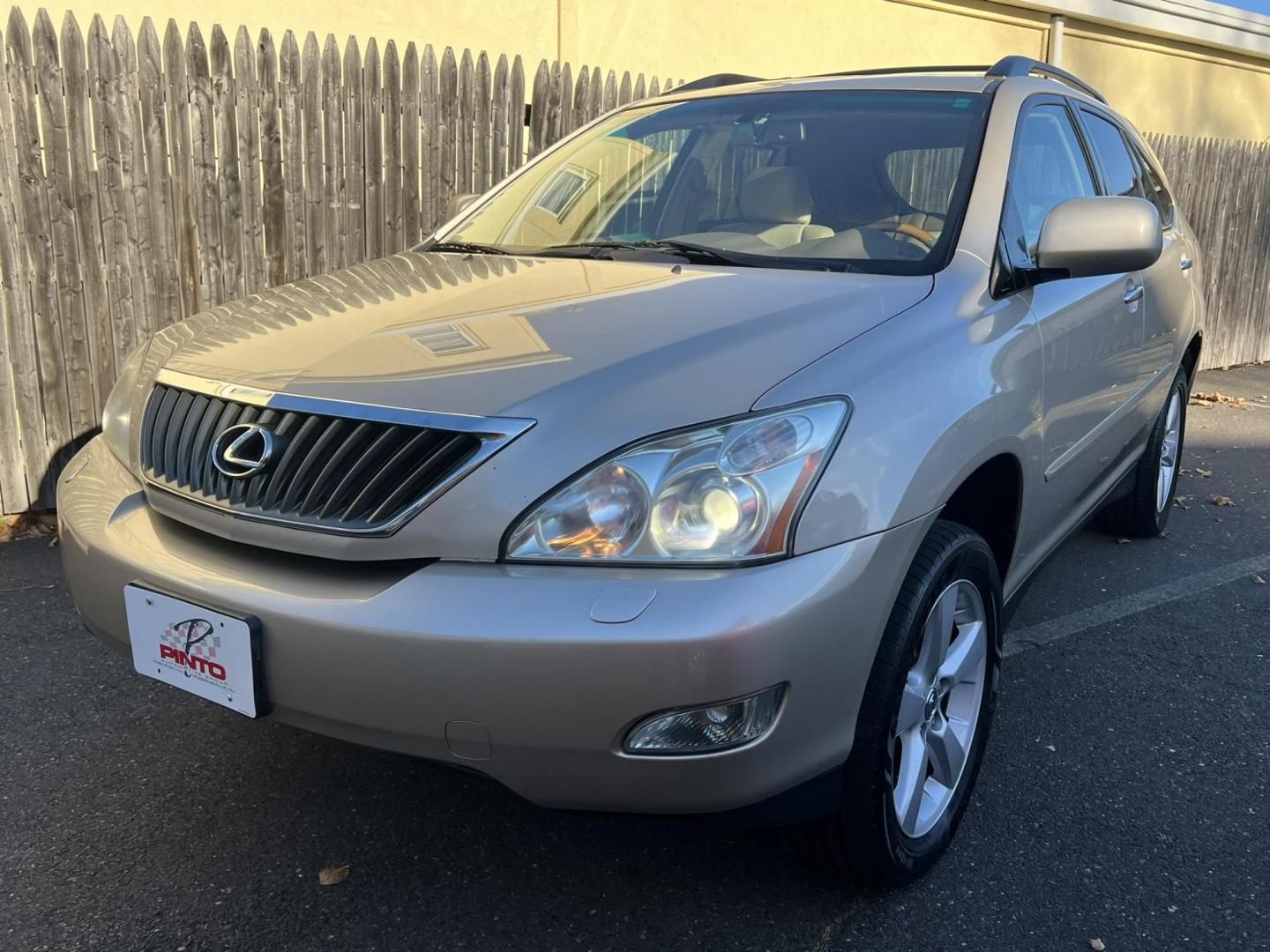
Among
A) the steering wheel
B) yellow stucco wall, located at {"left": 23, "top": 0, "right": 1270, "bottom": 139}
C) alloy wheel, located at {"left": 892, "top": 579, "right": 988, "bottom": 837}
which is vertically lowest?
alloy wheel, located at {"left": 892, "top": 579, "right": 988, "bottom": 837}

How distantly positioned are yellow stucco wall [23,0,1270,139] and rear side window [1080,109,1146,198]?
4.53m

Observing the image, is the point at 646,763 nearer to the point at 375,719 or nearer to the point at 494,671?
the point at 494,671

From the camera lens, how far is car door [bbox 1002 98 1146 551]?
8.82 ft

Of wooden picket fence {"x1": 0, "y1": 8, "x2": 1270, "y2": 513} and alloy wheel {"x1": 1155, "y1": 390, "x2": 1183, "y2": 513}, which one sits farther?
alloy wheel {"x1": 1155, "y1": 390, "x2": 1183, "y2": 513}

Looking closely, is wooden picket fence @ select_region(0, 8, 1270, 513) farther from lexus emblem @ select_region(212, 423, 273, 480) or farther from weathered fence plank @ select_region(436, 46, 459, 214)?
lexus emblem @ select_region(212, 423, 273, 480)

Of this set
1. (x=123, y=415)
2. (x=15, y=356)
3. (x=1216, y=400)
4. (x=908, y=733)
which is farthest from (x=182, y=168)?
(x=1216, y=400)

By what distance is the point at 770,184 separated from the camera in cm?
298

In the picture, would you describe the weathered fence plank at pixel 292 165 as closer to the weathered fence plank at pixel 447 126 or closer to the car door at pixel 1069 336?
the weathered fence plank at pixel 447 126

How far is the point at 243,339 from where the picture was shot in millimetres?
2352

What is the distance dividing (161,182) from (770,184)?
115 inches

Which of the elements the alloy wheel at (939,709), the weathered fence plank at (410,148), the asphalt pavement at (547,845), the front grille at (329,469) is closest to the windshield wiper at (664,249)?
the alloy wheel at (939,709)

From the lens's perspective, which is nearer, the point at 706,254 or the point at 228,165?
the point at 706,254

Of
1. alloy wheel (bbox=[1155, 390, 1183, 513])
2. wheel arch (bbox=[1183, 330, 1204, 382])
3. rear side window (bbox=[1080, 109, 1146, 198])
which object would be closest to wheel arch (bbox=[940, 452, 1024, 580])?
rear side window (bbox=[1080, 109, 1146, 198])

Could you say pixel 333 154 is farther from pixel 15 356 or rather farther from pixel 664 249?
pixel 664 249
